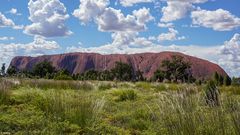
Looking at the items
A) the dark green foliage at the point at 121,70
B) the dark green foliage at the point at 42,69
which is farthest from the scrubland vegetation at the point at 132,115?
the dark green foliage at the point at 121,70

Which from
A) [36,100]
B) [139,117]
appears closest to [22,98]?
[36,100]

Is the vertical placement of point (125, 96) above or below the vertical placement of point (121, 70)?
below

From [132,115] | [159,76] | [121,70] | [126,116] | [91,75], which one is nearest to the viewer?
[132,115]

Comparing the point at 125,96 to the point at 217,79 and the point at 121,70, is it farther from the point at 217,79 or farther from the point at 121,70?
the point at 121,70

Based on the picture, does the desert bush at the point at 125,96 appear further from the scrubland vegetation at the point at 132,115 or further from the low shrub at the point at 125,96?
the scrubland vegetation at the point at 132,115

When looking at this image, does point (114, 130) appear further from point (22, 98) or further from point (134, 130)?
point (22, 98)

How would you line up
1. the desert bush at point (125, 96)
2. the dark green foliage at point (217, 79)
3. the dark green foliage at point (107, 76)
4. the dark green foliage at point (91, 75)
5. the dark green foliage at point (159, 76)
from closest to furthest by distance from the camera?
1. the desert bush at point (125, 96)
2. the dark green foliage at point (217, 79)
3. the dark green foliage at point (91, 75)
4. the dark green foliage at point (107, 76)
5. the dark green foliage at point (159, 76)

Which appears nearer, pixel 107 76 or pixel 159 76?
pixel 107 76

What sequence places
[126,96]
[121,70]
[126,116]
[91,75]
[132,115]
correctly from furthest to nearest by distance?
[121,70]
[91,75]
[126,96]
[126,116]
[132,115]

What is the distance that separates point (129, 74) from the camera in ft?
368

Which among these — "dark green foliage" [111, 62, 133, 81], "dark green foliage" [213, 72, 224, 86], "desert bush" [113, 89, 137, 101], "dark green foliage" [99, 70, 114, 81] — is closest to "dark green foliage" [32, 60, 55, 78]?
"dark green foliage" [99, 70, 114, 81]

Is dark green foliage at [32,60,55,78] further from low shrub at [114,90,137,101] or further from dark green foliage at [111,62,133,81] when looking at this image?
low shrub at [114,90,137,101]

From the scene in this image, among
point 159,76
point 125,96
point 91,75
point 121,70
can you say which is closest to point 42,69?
point 91,75

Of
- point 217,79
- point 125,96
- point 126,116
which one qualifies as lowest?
point 126,116
